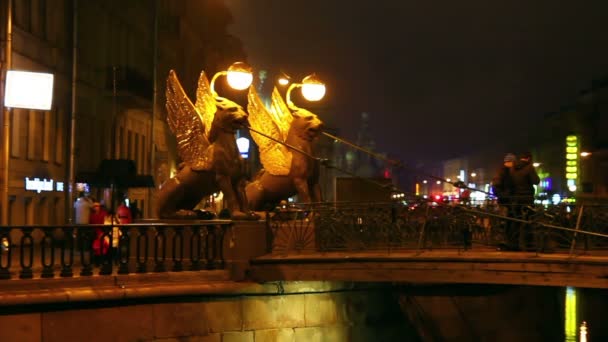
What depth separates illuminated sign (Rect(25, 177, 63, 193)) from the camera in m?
26.7

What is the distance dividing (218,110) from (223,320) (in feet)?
12.9

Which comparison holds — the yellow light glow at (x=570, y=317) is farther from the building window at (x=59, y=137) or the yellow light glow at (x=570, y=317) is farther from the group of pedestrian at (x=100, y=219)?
the building window at (x=59, y=137)

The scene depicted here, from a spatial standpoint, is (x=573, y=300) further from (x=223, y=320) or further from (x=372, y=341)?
(x=223, y=320)

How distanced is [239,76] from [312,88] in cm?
211

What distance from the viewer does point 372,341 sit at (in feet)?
54.2

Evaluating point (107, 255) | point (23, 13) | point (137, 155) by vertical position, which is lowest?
point (107, 255)

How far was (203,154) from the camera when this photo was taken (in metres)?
16.4

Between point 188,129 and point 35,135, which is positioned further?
point 35,135

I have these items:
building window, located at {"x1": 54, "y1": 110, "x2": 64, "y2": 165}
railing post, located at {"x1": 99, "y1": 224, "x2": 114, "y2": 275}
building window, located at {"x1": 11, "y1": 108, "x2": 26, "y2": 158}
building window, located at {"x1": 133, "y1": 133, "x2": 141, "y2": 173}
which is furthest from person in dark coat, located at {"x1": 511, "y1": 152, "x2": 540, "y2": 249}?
building window, located at {"x1": 133, "y1": 133, "x2": 141, "y2": 173}

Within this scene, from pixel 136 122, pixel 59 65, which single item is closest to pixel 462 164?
pixel 136 122

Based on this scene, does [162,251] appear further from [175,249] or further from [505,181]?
[505,181]

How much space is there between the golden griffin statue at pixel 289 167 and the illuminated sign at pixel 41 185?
11025 mm

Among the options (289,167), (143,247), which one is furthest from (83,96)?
(143,247)

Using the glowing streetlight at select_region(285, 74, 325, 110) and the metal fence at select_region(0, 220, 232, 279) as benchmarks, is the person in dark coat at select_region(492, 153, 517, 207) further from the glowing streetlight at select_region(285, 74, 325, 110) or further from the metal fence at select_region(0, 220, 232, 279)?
the metal fence at select_region(0, 220, 232, 279)
